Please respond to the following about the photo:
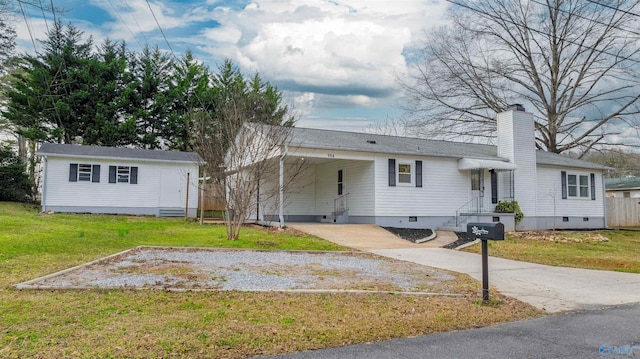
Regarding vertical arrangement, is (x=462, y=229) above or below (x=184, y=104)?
below

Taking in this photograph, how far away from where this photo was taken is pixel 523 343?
4.53 m

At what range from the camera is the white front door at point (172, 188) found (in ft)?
75.9

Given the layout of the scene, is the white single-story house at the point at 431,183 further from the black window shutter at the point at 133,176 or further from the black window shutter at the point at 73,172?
the black window shutter at the point at 73,172

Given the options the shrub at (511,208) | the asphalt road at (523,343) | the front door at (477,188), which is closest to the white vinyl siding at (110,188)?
the front door at (477,188)

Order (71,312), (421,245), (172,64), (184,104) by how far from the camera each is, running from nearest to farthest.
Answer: (71,312)
(421,245)
(184,104)
(172,64)

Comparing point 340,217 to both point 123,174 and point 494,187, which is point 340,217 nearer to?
point 494,187

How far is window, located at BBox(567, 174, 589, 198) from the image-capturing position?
78.6ft

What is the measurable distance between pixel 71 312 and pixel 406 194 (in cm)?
1548

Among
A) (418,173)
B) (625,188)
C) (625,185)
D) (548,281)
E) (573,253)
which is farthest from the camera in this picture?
(625,185)

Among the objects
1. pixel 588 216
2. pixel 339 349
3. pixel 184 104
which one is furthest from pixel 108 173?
pixel 588 216

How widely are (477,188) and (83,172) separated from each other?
18.9 metres

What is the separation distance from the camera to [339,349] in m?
4.24

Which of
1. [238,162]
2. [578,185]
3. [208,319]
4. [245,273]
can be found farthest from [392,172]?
[208,319]

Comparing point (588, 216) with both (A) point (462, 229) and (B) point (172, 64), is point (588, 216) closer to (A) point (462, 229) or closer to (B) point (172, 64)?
(A) point (462, 229)
